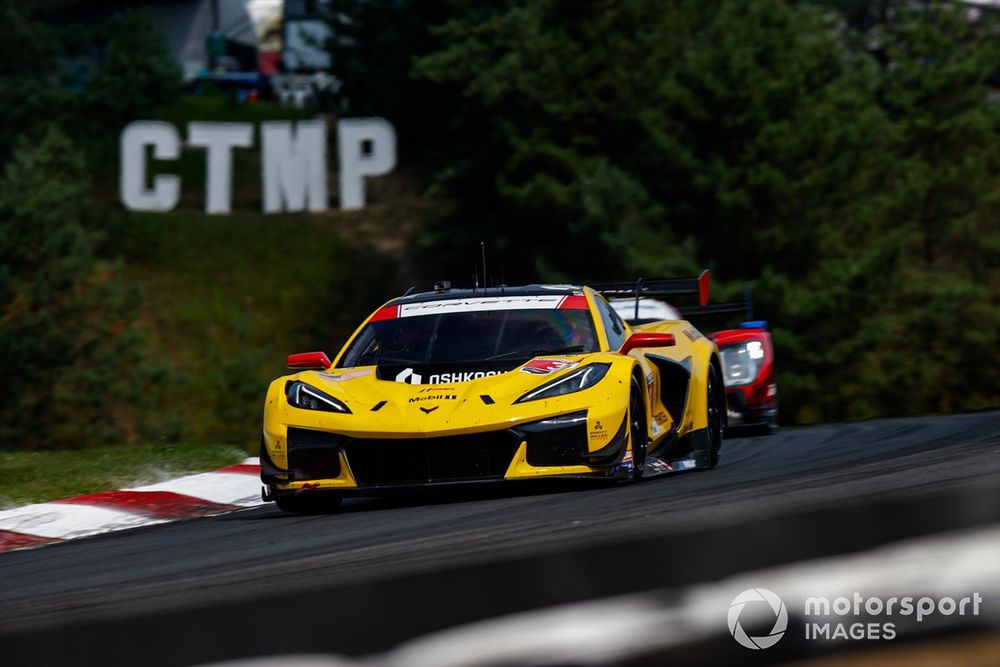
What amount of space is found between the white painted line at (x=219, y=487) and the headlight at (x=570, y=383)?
2506 millimetres

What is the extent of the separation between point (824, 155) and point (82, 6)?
3941 cm

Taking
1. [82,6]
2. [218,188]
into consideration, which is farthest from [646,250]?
[82,6]

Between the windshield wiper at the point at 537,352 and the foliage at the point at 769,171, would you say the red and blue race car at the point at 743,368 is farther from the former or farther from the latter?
the foliage at the point at 769,171

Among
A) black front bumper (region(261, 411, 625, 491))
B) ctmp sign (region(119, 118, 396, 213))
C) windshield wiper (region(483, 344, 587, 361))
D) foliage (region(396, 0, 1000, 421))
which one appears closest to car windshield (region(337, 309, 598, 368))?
windshield wiper (region(483, 344, 587, 361))

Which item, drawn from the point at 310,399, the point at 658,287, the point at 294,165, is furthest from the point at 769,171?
the point at 310,399

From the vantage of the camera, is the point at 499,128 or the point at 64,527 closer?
the point at 64,527

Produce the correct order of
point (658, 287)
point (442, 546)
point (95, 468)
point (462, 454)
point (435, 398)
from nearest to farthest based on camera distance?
point (442, 546) < point (462, 454) < point (435, 398) < point (95, 468) < point (658, 287)

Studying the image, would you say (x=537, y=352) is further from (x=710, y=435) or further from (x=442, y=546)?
(x=442, y=546)

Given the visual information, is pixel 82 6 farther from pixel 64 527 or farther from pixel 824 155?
pixel 64 527

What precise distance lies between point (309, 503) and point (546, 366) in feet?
4.52

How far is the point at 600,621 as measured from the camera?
3012 millimetres

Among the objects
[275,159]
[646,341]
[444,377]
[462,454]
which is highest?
[275,159]

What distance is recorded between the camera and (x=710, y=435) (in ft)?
31.9

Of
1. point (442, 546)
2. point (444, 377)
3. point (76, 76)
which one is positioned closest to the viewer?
point (442, 546)
